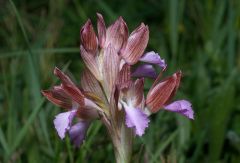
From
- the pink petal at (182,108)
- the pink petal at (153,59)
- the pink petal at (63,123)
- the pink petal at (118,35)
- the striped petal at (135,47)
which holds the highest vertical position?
the pink petal at (118,35)

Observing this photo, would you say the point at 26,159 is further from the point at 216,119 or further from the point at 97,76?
the point at 97,76

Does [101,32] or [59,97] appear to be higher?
[101,32]

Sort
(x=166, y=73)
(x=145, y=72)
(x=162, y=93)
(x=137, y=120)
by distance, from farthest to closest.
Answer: (x=166, y=73) < (x=145, y=72) < (x=162, y=93) < (x=137, y=120)

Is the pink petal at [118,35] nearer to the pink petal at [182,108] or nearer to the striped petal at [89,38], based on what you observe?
the striped petal at [89,38]

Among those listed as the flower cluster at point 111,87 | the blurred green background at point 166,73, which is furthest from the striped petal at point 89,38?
the blurred green background at point 166,73

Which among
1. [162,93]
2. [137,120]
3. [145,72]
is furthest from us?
[145,72]

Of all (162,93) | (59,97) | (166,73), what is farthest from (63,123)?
(166,73)

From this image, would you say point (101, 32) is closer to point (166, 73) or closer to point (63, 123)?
point (63, 123)
